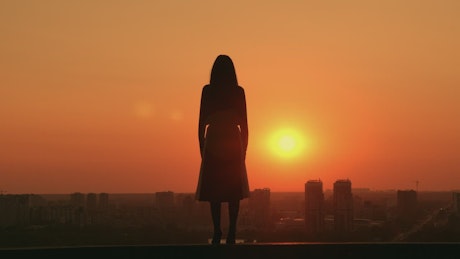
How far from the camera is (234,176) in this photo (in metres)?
9.77

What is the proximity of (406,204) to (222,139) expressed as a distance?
177 ft

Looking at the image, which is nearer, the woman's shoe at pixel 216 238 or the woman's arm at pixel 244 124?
the woman's shoe at pixel 216 238

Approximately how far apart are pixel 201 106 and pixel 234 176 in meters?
1.08

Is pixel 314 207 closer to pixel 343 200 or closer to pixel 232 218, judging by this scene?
pixel 343 200

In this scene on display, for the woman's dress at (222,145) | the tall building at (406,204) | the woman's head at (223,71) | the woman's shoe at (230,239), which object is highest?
the tall building at (406,204)

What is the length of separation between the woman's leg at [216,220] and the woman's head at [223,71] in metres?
1.66

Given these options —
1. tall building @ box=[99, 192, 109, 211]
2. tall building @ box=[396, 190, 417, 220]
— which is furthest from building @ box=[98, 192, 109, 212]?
tall building @ box=[396, 190, 417, 220]

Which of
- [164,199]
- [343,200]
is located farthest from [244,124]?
[164,199]

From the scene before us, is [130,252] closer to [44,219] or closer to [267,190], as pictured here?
[267,190]

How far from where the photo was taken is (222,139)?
32.0ft

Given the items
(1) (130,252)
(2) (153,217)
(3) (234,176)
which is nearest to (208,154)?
(3) (234,176)

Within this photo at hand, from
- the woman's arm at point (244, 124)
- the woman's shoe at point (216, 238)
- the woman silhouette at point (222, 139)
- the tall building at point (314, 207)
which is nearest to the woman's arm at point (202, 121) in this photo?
the woman silhouette at point (222, 139)

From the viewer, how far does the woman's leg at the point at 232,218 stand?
9.36 metres

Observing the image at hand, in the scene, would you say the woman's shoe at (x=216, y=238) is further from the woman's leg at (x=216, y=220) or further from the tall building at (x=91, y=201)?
the tall building at (x=91, y=201)
